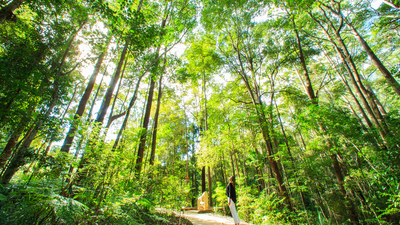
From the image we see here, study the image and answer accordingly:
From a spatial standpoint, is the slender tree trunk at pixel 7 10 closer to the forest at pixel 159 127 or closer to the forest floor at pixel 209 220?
the forest at pixel 159 127

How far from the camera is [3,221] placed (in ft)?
4.39

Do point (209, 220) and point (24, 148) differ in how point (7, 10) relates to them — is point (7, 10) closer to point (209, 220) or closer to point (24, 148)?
point (24, 148)

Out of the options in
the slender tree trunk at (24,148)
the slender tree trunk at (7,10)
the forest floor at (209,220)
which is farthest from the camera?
the forest floor at (209,220)

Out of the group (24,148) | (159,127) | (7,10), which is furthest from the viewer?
(159,127)

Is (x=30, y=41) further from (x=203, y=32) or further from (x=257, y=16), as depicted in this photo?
(x=257, y=16)

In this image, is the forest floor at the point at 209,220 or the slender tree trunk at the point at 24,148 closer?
the slender tree trunk at the point at 24,148

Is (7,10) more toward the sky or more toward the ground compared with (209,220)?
more toward the sky

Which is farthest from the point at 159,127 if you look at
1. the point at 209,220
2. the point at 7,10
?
the point at 7,10

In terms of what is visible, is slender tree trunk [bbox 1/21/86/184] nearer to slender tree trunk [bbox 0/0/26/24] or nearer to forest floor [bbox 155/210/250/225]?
slender tree trunk [bbox 0/0/26/24]

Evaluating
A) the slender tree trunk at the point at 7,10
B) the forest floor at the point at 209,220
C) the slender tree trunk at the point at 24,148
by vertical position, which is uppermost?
the slender tree trunk at the point at 7,10

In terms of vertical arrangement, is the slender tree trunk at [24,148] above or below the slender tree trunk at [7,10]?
below

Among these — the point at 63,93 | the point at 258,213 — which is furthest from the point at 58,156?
the point at 258,213

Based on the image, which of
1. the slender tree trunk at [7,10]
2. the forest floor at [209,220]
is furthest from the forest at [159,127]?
the forest floor at [209,220]

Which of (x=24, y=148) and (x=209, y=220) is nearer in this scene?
(x=24, y=148)
